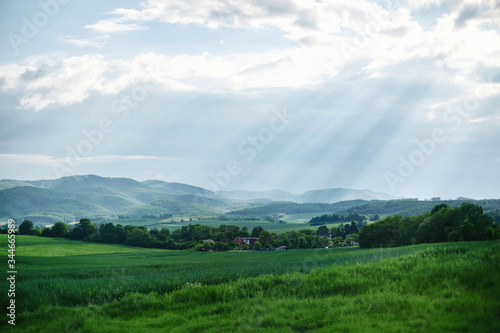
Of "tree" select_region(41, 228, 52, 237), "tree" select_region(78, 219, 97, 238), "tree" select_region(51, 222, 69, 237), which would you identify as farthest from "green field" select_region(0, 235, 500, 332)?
"tree" select_region(41, 228, 52, 237)

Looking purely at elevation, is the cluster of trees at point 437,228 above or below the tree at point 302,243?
above

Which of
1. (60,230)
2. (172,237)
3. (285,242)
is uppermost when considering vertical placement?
(60,230)

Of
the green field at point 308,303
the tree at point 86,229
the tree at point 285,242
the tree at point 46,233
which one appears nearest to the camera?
the green field at point 308,303

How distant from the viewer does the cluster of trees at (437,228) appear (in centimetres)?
5000

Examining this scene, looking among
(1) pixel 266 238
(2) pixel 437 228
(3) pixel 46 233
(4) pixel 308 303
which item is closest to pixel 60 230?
(3) pixel 46 233

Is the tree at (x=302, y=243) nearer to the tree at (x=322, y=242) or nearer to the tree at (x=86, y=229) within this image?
the tree at (x=322, y=242)

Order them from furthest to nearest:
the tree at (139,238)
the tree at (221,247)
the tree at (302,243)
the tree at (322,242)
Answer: the tree at (322,242)
the tree at (139,238)
the tree at (302,243)
the tree at (221,247)

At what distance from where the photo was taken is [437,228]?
56000 millimetres

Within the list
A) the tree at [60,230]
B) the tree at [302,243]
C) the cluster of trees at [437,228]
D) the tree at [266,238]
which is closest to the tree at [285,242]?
the tree at [302,243]

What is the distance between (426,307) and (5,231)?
391 feet

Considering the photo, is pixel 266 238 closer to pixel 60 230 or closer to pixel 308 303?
pixel 60 230

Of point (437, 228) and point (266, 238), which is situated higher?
point (437, 228)

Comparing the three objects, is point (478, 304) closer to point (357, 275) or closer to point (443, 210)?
point (357, 275)

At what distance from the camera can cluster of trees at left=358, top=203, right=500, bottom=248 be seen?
50.0 meters
